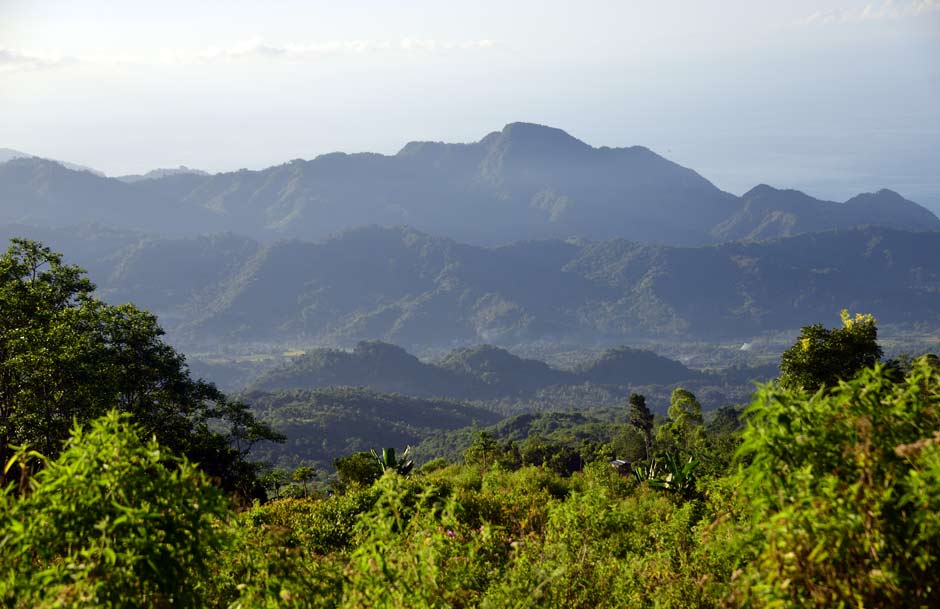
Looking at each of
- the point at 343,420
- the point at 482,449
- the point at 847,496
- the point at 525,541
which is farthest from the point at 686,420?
the point at 343,420

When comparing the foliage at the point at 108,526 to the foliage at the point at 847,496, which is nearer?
the foliage at the point at 847,496

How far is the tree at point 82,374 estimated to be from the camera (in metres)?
19.3

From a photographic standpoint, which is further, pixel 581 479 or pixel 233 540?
pixel 581 479

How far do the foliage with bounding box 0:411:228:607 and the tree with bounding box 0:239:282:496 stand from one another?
546 inches

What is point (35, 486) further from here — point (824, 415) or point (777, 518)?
point (824, 415)

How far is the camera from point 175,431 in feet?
79.2

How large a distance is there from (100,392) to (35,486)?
17.7m

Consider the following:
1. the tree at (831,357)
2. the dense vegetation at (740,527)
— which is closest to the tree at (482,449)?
the tree at (831,357)

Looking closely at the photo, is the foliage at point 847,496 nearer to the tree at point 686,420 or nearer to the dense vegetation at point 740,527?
the dense vegetation at point 740,527

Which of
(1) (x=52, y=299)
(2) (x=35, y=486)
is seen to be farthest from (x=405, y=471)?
(2) (x=35, y=486)

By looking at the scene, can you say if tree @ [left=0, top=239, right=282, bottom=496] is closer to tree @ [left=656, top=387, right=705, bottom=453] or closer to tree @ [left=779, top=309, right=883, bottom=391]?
tree @ [left=779, top=309, right=883, bottom=391]

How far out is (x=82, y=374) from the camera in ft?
67.1

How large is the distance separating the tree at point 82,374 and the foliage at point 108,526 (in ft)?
45.5

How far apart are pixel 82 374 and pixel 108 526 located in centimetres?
1794
